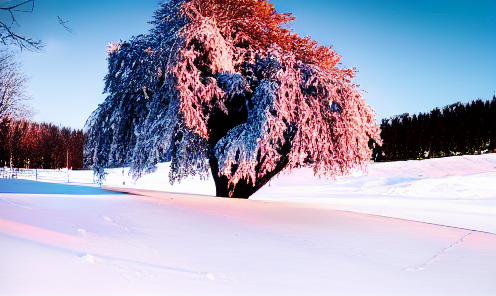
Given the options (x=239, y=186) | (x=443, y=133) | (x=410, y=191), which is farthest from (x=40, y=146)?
(x=443, y=133)

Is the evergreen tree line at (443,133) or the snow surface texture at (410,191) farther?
the evergreen tree line at (443,133)

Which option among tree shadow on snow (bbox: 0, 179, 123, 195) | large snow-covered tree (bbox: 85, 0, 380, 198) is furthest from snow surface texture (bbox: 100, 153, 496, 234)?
large snow-covered tree (bbox: 85, 0, 380, 198)

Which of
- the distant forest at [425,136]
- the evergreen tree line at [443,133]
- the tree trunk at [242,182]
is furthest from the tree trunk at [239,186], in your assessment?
the evergreen tree line at [443,133]

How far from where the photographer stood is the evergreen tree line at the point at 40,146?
27.7 metres

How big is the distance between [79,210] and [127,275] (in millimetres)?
3180

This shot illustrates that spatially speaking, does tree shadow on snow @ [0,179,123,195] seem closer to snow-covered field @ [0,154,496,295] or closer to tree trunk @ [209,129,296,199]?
tree trunk @ [209,129,296,199]

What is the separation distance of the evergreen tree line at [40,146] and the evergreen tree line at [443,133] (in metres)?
26.9

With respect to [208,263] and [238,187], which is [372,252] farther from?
[238,187]

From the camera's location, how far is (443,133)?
31734 millimetres

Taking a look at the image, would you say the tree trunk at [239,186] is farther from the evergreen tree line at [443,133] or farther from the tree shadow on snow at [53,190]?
the evergreen tree line at [443,133]

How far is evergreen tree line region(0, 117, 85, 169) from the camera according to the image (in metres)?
27.7

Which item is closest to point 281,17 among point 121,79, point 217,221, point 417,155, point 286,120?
point 286,120

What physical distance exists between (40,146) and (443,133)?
120ft

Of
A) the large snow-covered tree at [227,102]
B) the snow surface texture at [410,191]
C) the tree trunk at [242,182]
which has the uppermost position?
the large snow-covered tree at [227,102]
